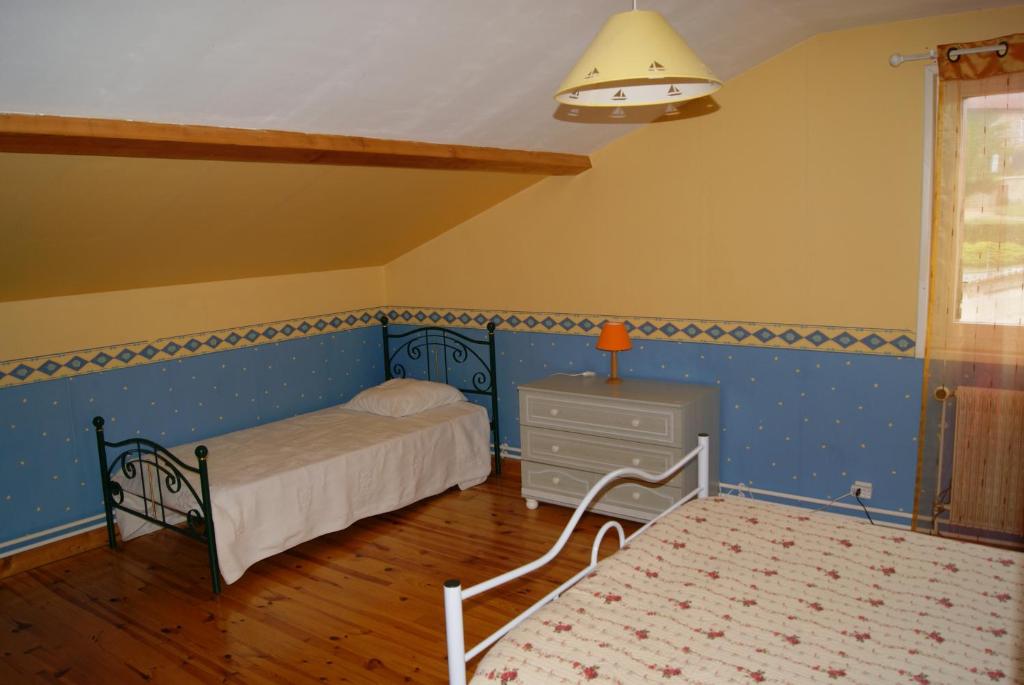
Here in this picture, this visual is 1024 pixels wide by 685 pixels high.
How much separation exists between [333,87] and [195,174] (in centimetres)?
99

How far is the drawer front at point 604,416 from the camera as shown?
444 cm

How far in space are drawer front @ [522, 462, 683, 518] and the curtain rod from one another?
244 cm

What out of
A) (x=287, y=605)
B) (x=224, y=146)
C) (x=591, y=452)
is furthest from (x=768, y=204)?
(x=287, y=605)

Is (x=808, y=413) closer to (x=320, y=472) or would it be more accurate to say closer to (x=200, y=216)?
(x=320, y=472)

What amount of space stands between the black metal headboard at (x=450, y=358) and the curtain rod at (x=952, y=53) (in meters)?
2.97

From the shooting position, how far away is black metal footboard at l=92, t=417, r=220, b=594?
4152mm

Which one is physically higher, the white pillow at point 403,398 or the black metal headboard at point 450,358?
the black metal headboard at point 450,358

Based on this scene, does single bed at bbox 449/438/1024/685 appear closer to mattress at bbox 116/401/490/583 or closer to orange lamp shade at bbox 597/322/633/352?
orange lamp shade at bbox 597/322/633/352

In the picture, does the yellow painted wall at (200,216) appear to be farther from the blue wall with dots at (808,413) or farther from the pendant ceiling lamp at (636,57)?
the pendant ceiling lamp at (636,57)

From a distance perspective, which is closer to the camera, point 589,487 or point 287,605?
point 287,605

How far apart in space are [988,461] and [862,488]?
0.67 meters

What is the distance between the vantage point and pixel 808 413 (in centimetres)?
449

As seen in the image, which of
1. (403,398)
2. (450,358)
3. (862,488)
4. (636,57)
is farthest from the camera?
(450,358)

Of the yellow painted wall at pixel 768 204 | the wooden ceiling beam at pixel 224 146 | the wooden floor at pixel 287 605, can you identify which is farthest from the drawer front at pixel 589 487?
the wooden ceiling beam at pixel 224 146
